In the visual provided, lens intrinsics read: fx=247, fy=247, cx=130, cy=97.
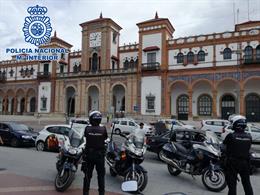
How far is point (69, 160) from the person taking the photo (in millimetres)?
6230

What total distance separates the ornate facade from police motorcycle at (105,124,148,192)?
86.9ft

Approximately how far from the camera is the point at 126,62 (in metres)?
40.0

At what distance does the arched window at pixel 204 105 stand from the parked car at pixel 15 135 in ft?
78.0

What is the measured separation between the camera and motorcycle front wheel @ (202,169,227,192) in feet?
20.9

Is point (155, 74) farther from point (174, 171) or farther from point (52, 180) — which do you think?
point (52, 180)

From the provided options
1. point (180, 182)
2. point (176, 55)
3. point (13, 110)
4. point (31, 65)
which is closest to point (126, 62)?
point (176, 55)

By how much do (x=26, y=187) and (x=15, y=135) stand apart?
8.86 m

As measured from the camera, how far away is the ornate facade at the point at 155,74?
3050cm

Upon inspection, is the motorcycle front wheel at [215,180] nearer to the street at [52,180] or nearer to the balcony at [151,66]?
the street at [52,180]

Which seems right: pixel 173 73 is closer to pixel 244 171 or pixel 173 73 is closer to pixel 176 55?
pixel 176 55

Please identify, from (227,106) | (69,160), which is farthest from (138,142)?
(227,106)

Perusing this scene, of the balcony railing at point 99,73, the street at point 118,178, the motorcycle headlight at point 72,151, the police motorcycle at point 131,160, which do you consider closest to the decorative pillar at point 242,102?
the balcony railing at point 99,73

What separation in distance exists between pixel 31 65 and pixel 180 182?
45.8 m

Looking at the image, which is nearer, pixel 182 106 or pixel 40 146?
pixel 40 146
